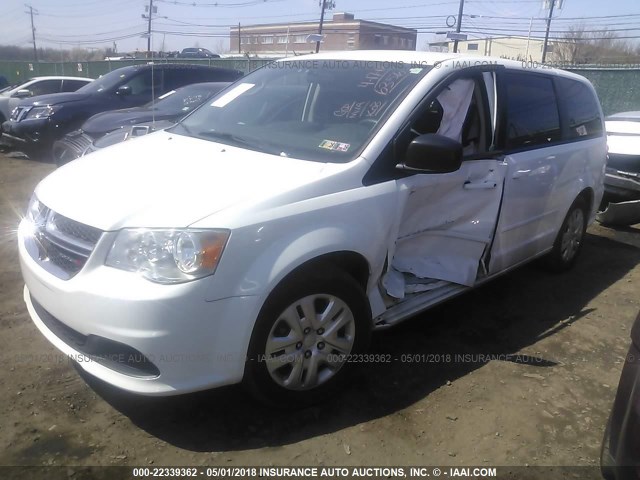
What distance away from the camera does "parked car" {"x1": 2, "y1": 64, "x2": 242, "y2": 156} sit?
9359 millimetres

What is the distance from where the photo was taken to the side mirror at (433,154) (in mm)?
2871

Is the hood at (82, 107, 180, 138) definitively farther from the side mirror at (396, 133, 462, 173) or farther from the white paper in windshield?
the side mirror at (396, 133, 462, 173)

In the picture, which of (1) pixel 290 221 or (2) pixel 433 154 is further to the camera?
(2) pixel 433 154

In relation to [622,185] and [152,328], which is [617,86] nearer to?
[622,185]

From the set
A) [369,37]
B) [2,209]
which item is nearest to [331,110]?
[2,209]

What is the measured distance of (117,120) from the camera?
777 cm

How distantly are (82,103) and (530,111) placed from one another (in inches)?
313

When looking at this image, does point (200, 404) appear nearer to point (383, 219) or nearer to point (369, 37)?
point (383, 219)

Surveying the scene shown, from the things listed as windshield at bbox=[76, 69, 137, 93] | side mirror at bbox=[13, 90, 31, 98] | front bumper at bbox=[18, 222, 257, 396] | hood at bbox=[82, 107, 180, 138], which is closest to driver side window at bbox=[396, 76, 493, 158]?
front bumper at bbox=[18, 222, 257, 396]

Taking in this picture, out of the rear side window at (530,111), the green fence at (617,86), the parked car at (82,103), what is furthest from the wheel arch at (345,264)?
the green fence at (617,86)

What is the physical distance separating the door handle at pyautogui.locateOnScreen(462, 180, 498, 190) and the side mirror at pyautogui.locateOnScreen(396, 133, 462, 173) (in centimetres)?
59

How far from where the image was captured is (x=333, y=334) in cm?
282

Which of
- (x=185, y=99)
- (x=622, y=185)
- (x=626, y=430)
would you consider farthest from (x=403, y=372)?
(x=185, y=99)

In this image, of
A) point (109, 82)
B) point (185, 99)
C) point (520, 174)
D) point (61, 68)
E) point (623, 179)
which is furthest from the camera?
point (61, 68)
